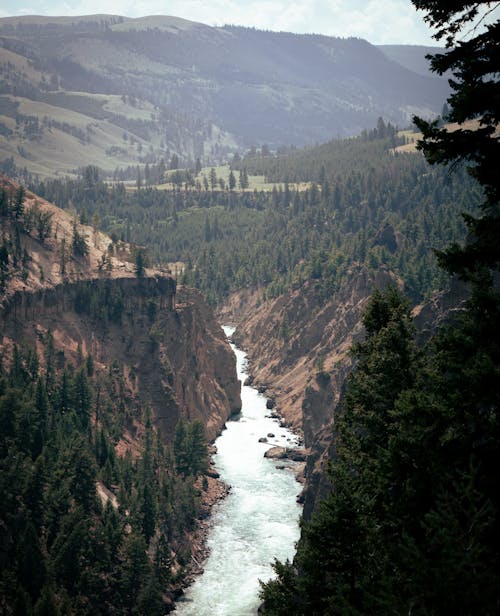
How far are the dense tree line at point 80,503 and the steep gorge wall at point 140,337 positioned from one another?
8.14 metres

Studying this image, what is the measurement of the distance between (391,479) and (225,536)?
208 feet

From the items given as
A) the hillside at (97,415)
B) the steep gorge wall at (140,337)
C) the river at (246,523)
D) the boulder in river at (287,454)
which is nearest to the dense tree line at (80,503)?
the hillside at (97,415)

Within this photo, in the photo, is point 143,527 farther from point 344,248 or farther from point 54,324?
point 344,248

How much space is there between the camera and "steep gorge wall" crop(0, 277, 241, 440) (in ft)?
364

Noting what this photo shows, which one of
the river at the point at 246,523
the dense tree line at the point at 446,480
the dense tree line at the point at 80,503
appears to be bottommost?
the river at the point at 246,523

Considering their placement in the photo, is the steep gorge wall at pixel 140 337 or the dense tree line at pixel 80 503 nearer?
the dense tree line at pixel 80 503

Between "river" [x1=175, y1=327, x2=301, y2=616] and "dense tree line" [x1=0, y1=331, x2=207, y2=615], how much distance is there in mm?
3357

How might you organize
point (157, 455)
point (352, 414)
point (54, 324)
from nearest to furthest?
point (352, 414)
point (157, 455)
point (54, 324)

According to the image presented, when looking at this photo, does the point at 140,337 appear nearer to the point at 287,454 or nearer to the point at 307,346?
the point at 287,454

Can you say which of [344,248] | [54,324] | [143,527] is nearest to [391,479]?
[143,527]

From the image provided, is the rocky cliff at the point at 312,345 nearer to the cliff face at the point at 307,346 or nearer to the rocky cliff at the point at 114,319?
the cliff face at the point at 307,346

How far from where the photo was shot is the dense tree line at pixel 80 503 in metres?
68.5

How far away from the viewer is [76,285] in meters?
118

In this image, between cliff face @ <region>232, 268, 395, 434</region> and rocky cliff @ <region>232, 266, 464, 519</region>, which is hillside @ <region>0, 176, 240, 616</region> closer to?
cliff face @ <region>232, 268, 395, 434</region>
